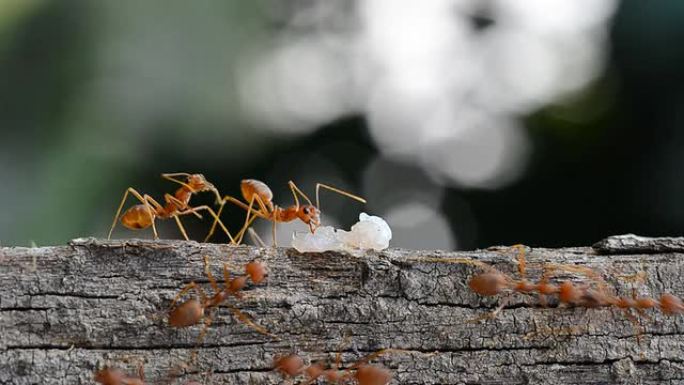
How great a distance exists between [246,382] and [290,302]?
5.0 inches

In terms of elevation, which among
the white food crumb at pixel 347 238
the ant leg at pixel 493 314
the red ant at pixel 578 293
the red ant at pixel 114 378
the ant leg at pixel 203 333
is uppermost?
the white food crumb at pixel 347 238

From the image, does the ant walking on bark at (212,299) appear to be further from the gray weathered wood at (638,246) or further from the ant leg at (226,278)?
the gray weathered wood at (638,246)

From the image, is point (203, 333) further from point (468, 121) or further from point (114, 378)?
point (468, 121)

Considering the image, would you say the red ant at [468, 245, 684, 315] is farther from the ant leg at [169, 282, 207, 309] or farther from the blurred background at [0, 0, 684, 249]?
the blurred background at [0, 0, 684, 249]

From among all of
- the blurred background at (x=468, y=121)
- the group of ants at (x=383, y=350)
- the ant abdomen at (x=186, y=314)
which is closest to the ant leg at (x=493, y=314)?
the group of ants at (x=383, y=350)

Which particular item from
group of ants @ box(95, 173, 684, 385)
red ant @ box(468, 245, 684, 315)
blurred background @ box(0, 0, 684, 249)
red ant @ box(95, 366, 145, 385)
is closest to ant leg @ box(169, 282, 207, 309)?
group of ants @ box(95, 173, 684, 385)

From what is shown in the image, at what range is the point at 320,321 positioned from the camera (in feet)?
4.05

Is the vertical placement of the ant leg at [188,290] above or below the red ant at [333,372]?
above

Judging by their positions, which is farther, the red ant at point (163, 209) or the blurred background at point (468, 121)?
the blurred background at point (468, 121)

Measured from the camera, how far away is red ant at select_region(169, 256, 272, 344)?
46.1 inches

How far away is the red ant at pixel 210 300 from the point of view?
3.84ft

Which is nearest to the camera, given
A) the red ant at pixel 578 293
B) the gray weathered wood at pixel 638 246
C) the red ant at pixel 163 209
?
the red ant at pixel 578 293

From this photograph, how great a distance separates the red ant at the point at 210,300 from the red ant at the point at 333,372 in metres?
0.06

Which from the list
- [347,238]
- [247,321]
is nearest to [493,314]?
[347,238]
